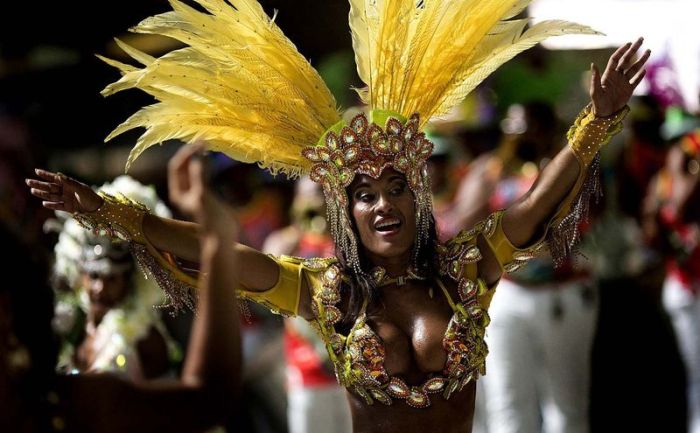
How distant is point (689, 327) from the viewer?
734 cm

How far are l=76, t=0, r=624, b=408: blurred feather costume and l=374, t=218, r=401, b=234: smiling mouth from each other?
128 millimetres

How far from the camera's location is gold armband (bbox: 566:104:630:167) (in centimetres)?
442

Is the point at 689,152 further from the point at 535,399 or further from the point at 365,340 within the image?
the point at 365,340

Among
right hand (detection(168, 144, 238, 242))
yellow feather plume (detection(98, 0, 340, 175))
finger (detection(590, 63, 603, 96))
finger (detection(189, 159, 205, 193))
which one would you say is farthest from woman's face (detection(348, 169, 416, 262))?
finger (detection(189, 159, 205, 193))

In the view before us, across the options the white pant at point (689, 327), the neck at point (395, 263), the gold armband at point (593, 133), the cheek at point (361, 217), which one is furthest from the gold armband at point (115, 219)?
the white pant at point (689, 327)

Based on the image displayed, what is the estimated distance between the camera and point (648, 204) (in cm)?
805

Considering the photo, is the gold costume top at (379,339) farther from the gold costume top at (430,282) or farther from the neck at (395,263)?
the neck at (395,263)

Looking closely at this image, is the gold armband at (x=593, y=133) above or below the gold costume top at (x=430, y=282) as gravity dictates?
above

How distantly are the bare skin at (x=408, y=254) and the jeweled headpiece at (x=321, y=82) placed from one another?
0.38ft

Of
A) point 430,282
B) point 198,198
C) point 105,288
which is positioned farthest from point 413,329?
point 105,288

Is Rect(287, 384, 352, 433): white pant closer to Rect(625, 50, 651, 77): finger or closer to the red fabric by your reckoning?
the red fabric

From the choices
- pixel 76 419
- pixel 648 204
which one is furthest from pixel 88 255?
pixel 648 204

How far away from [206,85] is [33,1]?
6.71m

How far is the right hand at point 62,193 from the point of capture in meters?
4.40
